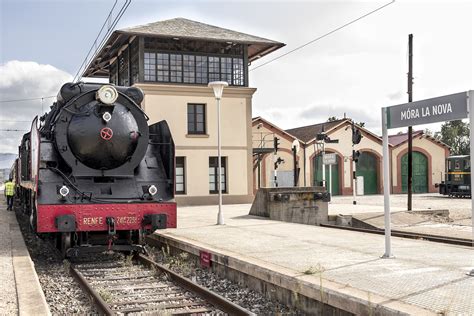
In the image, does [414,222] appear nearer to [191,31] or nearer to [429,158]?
[191,31]

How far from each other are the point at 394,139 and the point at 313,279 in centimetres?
3900

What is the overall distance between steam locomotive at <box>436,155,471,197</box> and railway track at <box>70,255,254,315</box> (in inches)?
1144

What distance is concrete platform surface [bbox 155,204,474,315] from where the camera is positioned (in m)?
5.29

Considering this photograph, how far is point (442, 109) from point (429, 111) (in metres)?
0.21

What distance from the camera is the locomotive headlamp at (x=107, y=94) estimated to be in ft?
31.6

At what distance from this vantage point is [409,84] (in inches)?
771

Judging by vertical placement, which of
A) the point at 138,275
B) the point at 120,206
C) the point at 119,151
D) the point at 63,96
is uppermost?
the point at 63,96

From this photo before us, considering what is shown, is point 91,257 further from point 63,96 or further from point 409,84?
point 409,84

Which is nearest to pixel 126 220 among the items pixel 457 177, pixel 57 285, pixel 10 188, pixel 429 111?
pixel 57 285

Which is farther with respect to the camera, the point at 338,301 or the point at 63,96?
the point at 63,96

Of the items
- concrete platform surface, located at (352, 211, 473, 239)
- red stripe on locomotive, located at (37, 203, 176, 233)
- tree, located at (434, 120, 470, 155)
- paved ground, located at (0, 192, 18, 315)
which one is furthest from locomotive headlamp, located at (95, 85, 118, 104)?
tree, located at (434, 120, 470, 155)

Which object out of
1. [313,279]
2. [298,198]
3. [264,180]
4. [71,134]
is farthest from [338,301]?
[264,180]

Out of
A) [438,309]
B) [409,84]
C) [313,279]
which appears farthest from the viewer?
[409,84]

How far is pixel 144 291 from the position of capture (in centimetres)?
752
